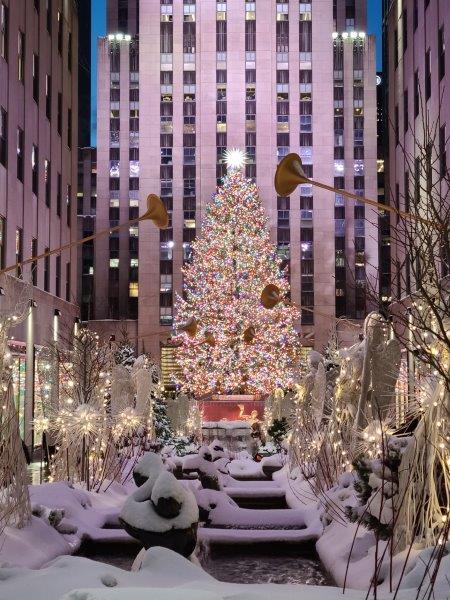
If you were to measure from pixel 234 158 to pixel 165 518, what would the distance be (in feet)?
180

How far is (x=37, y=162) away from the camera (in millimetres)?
29516

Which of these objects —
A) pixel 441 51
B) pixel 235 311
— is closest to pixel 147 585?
pixel 441 51

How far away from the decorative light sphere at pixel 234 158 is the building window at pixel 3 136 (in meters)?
36.2

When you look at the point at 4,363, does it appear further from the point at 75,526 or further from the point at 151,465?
the point at 75,526

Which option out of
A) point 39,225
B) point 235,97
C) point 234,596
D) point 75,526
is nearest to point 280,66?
point 235,97

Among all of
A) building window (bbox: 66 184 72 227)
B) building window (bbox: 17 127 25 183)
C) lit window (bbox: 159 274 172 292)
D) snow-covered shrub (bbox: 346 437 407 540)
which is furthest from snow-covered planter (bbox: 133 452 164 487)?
lit window (bbox: 159 274 172 292)

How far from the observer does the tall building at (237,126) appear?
65375mm

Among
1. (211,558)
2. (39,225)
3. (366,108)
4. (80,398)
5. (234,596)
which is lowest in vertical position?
(211,558)

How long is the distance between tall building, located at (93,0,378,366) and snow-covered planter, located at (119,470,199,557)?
55391 millimetres

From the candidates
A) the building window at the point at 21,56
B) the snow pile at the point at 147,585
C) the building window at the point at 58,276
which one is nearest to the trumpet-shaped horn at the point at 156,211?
the snow pile at the point at 147,585

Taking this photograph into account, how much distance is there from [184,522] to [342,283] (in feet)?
198

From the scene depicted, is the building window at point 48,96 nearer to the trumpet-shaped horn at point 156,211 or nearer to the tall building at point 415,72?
the tall building at point 415,72

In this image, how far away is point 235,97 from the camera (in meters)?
66.0

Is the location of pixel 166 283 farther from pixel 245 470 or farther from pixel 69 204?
pixel 245 470
